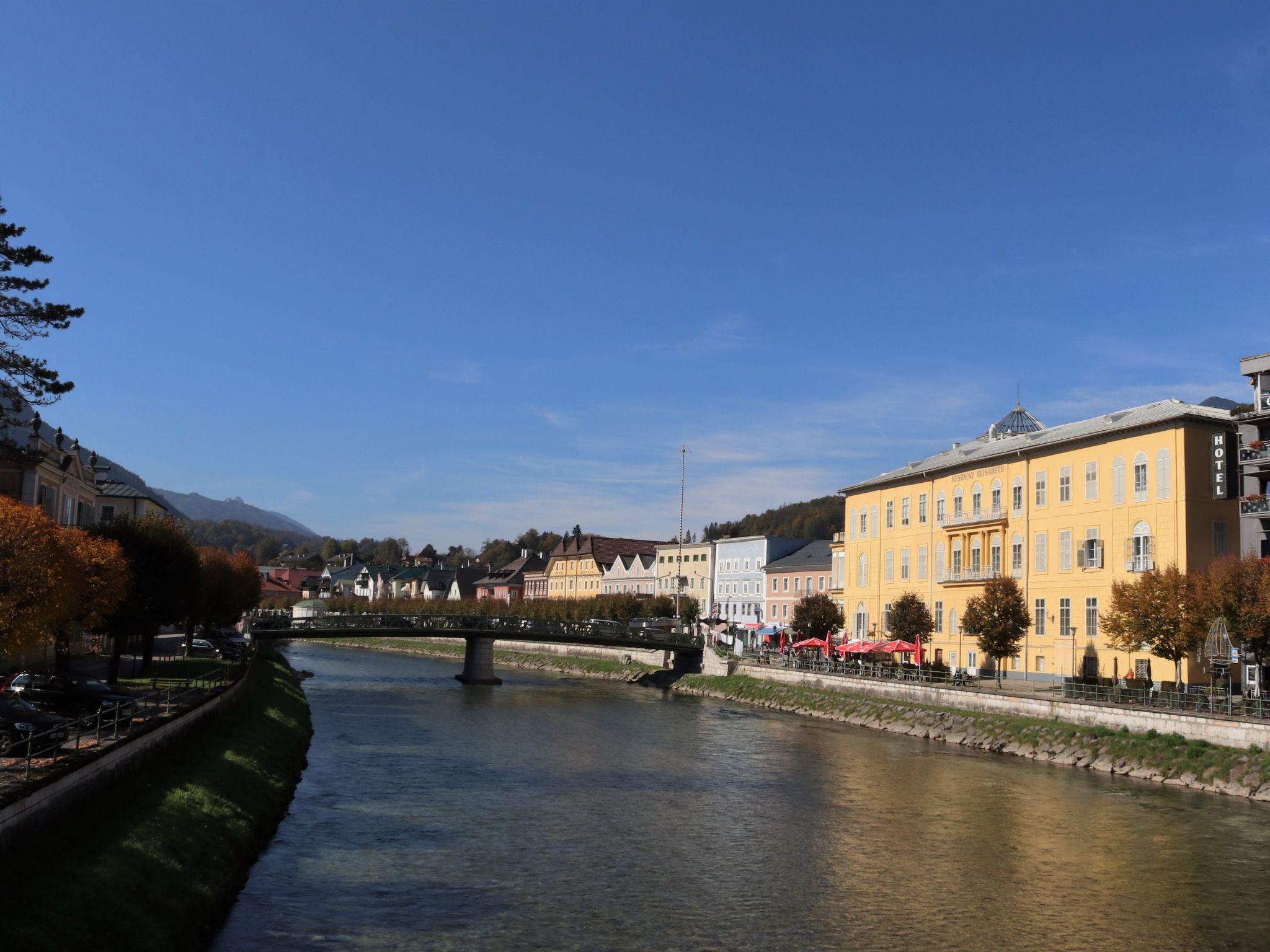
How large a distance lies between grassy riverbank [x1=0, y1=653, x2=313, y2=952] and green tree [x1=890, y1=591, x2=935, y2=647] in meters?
42.0

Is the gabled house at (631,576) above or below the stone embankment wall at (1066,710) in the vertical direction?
above

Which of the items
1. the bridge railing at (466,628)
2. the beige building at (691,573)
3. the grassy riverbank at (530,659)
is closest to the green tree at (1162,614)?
the bridge railing at (466,628)

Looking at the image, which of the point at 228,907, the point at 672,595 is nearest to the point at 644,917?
the point at 228,907

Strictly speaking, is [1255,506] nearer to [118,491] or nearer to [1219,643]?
[1219,643]

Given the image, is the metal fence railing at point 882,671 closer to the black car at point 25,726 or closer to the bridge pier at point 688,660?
the bridge pier at point 688,660

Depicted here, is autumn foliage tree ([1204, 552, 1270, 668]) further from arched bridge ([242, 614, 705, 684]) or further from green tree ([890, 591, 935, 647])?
arched bridge ([242, 614, 705, 684])

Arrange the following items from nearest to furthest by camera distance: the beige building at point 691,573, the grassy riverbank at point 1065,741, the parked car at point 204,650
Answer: the grassy riverbank at point 1065,741 < the parked car at point 204,650 < the beige building at point 691,573

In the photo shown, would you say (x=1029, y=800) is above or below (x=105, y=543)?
below

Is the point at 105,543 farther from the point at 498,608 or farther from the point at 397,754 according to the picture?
the point at 498,608

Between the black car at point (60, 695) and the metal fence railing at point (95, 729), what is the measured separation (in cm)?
167

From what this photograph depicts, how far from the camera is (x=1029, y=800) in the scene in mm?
33969

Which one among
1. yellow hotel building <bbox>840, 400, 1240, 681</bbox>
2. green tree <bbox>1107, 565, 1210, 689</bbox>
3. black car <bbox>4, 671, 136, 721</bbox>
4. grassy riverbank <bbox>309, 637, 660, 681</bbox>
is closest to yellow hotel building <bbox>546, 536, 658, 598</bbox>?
grassy riverbank <bbox>309, 637, 660, 681</bbox>

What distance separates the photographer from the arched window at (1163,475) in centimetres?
5056

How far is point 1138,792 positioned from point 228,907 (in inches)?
1135
